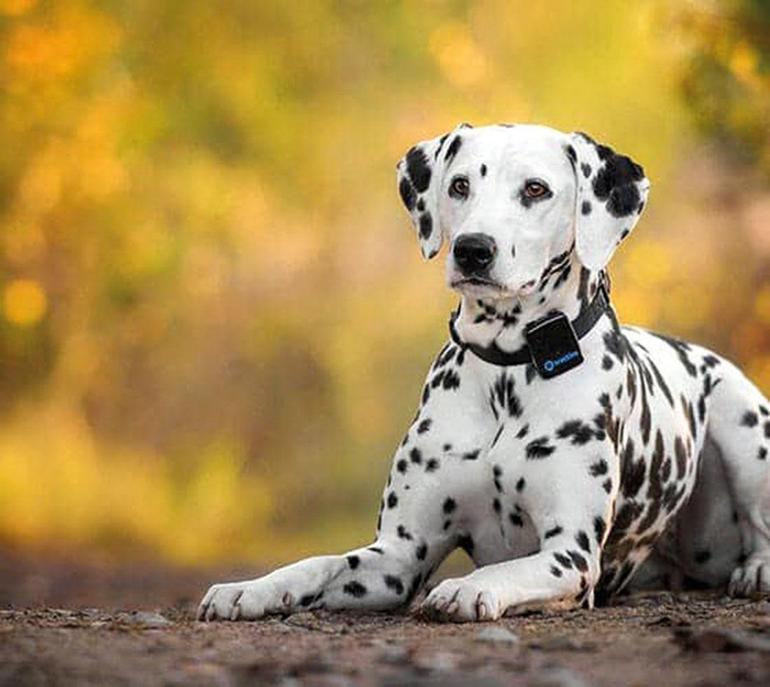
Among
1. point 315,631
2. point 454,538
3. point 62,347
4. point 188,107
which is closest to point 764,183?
point 188,107


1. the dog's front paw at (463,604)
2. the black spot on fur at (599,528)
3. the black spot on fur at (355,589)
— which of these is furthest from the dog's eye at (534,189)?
the black spot on fur at (355,589)

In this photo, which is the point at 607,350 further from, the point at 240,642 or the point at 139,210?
the point at 139,210

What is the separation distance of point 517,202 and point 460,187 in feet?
0.75

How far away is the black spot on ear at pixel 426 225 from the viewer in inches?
241

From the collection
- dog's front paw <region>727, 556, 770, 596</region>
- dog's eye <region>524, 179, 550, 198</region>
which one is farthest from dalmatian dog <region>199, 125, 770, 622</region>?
dog's front paw <region>727, 556, 770, 596</region>

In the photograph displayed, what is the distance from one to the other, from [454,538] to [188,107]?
1135 cm

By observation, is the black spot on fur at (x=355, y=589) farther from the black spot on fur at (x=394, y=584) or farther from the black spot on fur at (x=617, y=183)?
the black spot on fur at (x=617, y=183)

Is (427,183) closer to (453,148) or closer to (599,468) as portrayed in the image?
(453,148)

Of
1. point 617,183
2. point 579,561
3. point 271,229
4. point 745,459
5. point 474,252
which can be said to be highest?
point 271,229

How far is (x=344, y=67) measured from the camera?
57.6ft

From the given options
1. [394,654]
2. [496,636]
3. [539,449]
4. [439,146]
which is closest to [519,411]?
[539,449]

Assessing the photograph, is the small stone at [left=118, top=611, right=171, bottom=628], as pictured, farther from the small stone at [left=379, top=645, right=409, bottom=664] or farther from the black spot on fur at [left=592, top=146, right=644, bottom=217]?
the black spot on fur at [left=592, top=146, right=644, bottom=217]

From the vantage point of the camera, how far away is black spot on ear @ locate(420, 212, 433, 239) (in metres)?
6.12

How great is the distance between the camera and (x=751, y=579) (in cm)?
671
